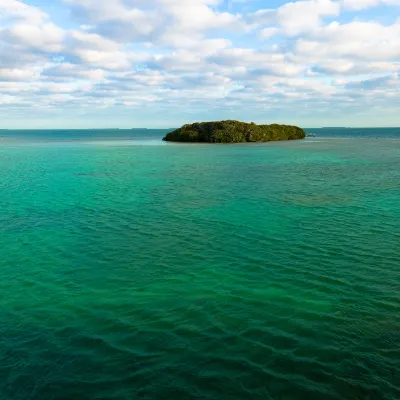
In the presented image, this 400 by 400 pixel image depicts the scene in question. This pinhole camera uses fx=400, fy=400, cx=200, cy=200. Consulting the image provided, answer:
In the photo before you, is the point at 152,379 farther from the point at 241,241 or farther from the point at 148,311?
the point at 241,241

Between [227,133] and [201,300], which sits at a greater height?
[227,133]

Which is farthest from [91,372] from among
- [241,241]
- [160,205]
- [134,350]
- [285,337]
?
[160,205]

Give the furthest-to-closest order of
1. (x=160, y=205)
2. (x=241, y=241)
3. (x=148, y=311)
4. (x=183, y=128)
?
(x=183, y=128) < (x=160, y=205) < (x=241, y=241) < (x=148, y=311)

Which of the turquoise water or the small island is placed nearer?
the turquoise water

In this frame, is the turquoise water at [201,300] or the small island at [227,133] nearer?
the turquoise water at [201,300]
